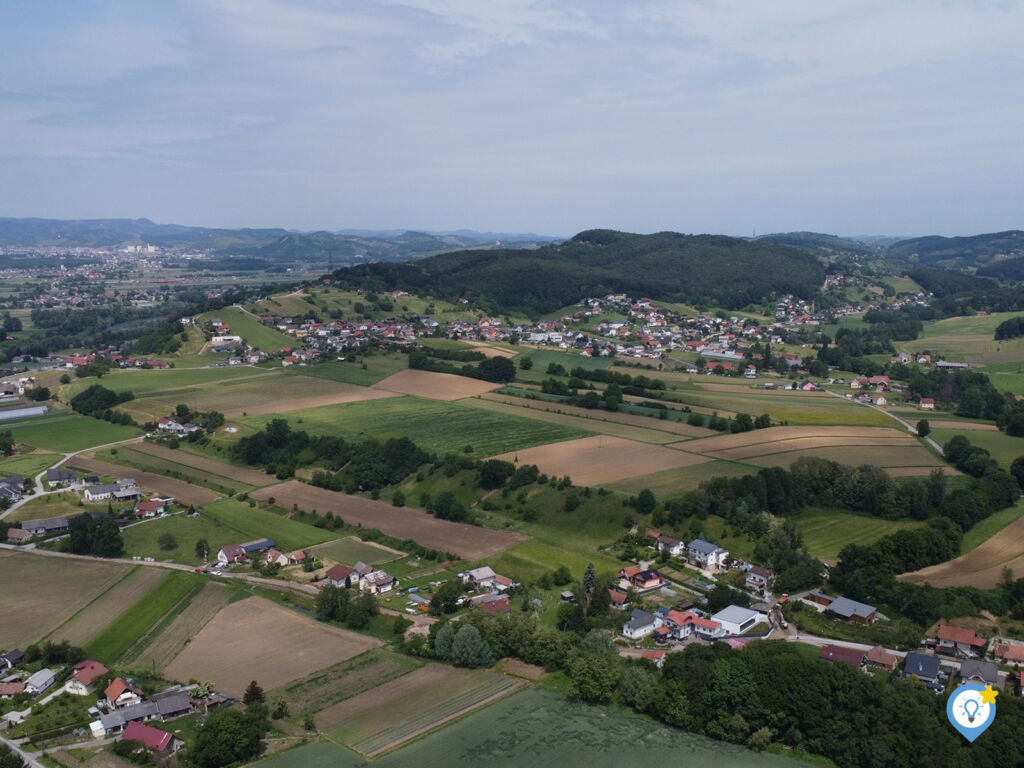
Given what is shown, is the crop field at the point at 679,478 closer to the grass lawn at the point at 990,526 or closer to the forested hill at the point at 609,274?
the grass lawn at the point at 990,526

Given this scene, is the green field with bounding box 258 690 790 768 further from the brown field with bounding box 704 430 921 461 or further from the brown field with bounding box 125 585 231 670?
the brown field with bounding box 704 430 921 461

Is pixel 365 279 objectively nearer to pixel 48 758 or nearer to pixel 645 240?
pixel 645 240

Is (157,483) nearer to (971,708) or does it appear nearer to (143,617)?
(143,617)

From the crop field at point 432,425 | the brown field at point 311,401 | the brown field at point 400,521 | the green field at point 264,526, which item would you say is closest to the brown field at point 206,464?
the brown field at point 400,521

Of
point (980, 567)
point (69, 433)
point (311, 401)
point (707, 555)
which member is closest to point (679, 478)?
point (707, 555)

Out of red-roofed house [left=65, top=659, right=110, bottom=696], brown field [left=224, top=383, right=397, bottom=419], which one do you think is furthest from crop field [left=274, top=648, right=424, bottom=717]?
brown field [left=224, top=383, right=397, bottom=419]

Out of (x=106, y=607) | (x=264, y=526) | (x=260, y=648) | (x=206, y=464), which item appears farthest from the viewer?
(x=206, y=464)

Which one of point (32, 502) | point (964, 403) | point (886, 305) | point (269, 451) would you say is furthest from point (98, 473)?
point (886, 305)
